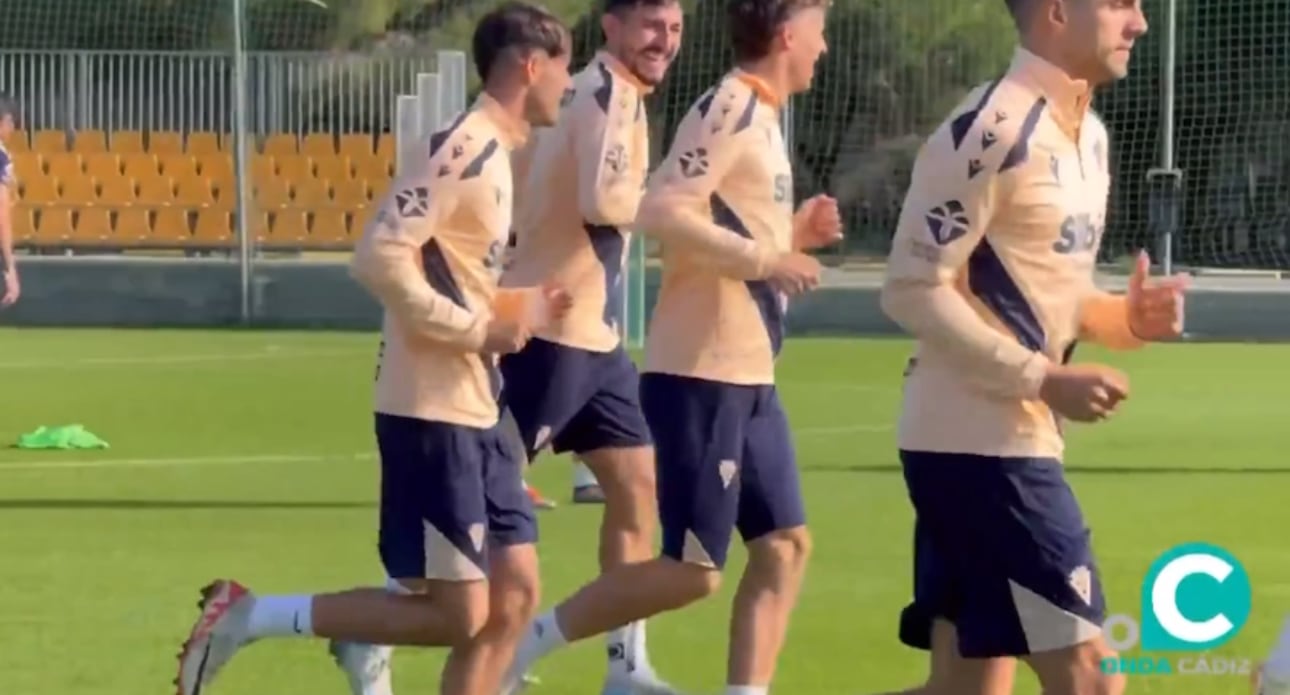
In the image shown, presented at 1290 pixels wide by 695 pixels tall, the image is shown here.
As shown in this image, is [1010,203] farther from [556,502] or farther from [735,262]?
[556,502]

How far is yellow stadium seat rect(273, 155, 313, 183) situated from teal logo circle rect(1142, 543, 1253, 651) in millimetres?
22127

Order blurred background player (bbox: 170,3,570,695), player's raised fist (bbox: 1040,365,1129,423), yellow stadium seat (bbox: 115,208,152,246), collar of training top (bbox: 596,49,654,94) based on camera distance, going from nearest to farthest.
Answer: player's raised fist (bbox: 1040,365,1129,423) → blurred background player (bbox: 170,3,570,695) → collar of training top (bbox: 596,49,654,94) → yellow stadium seat (bbox: 115,208,152,246)

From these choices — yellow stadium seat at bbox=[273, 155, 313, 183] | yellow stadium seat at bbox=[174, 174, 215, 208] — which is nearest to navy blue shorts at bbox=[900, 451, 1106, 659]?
yellow stadium seat at bbox=[273, 155, 313, 183]

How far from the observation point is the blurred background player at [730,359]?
6984 mm

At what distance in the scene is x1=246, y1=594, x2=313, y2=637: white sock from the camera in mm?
6801

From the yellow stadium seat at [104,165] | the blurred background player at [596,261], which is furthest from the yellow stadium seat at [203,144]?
the blurred background player at [596,261]

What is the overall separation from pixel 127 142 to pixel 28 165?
48.1 inches

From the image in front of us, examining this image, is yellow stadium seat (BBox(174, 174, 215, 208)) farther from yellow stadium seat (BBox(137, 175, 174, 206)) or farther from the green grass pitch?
the green grass pitch

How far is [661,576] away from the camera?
7070 millimetres

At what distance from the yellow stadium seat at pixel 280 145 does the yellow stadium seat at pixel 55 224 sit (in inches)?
107

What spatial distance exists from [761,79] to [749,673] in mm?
1625

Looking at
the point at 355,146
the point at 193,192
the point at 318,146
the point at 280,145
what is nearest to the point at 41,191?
the point at 193,192

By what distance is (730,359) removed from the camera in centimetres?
709

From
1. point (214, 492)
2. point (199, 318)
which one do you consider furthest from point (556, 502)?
point (199, 318)
